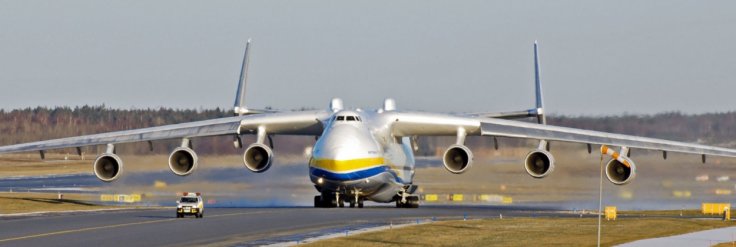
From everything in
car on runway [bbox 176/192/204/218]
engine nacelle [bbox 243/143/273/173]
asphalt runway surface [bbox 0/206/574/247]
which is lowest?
asphalt runway surface [bbox 0/206/574/247]

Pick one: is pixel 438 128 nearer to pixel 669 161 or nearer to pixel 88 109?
pixel 669 161

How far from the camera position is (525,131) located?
140 ft

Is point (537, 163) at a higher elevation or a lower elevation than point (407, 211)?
higher

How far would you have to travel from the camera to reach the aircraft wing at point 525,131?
4247 cm

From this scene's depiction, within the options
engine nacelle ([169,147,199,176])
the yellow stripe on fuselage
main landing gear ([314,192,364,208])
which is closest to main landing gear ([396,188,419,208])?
main landing gear ([314,192,364,208])

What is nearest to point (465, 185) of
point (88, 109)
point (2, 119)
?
point (88, 109)

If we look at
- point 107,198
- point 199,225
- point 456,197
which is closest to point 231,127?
point 199,225

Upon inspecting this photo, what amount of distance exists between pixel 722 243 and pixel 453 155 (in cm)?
1236

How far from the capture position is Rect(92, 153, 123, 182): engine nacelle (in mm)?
41781

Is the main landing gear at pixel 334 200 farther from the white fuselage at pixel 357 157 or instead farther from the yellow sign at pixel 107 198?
the yellow sign at pixel 107 198

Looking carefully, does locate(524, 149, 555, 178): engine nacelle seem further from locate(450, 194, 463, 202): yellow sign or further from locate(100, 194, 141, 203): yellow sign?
locate(100, 194, 141, 203): yellow sign

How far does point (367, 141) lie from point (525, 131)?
217 inches

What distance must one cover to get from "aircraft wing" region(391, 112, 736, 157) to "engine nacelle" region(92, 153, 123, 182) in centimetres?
870

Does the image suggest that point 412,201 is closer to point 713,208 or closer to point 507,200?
point 713,208
